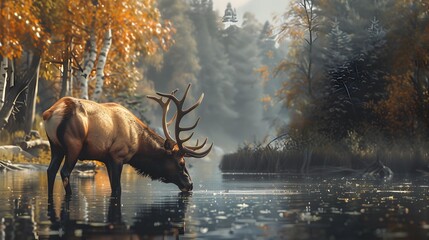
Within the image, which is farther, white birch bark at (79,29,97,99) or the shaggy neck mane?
white birch bark at (79,29,97,99)

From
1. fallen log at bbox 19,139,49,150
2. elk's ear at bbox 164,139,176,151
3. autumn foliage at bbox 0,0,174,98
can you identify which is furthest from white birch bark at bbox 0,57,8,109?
elk's ear at bbox 164,139,176,151

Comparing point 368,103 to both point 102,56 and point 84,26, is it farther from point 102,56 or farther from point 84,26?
point 84,26

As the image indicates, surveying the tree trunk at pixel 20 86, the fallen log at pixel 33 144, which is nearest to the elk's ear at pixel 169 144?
the tree trunk at pixel 20 86

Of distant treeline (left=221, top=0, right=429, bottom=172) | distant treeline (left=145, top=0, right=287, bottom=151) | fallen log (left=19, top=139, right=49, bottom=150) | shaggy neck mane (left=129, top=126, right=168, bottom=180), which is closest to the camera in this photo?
shaggy neck mane (left=129, top=126, right=168, bottom=180)

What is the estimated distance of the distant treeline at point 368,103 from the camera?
3462 centimetres

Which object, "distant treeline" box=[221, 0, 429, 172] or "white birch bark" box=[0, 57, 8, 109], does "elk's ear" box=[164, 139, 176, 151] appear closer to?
"white birch bark" box=[0, 57, 8, 109]

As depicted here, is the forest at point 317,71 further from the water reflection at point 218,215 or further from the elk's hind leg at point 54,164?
the water reflection at point 218,215

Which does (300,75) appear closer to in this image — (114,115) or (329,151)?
(329,151)

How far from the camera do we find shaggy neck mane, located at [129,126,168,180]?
750 inches

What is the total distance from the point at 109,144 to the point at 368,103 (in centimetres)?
2004

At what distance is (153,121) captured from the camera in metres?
97.6

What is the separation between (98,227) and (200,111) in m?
107

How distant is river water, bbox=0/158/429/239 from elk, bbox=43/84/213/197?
712mm

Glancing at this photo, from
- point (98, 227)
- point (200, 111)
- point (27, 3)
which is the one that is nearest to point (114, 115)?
point (98, 227)
